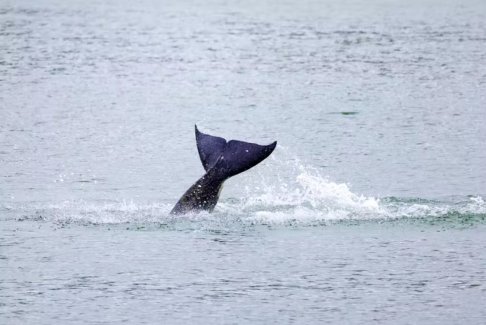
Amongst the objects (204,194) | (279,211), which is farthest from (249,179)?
(204,194)

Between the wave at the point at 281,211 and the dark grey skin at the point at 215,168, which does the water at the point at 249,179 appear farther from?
the dark grey skin at the point at 215,168

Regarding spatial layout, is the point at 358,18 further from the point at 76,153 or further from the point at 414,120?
the point at 76,153

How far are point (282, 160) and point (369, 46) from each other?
70.3ft

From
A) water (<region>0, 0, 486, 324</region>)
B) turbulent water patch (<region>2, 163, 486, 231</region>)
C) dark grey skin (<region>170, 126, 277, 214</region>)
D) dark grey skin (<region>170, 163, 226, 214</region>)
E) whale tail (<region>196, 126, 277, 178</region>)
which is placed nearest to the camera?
water (<region>0, 0, 486, 324</region>)

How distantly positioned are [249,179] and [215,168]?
5782 millimetres

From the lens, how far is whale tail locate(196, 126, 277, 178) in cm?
2108

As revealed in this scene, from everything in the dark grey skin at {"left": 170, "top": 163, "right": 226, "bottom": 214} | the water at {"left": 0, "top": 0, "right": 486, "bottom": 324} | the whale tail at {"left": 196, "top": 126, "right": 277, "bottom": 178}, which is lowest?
the water at {"left": 0, "top": 0, "right": 486, "bottom": 324}

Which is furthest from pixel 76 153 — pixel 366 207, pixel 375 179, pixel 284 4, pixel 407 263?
pixel 284 4

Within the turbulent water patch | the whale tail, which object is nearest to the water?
the turbulent water patch

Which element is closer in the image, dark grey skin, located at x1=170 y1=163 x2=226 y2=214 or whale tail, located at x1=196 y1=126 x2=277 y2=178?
whale tail, located at x1=196 y1=126 x2=277 y2=178

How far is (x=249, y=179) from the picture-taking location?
27203 mm

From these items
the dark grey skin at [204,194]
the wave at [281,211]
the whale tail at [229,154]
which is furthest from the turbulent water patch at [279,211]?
the whale tail at [229,154]

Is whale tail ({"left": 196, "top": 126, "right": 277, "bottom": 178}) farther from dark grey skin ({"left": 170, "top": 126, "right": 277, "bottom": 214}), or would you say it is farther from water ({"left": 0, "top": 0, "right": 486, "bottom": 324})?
water ({"left": 0, "top": 0, "right": 486, "bottom": 324})

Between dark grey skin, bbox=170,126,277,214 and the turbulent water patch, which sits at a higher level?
dark grey skin, bbox=170,126,277,214
